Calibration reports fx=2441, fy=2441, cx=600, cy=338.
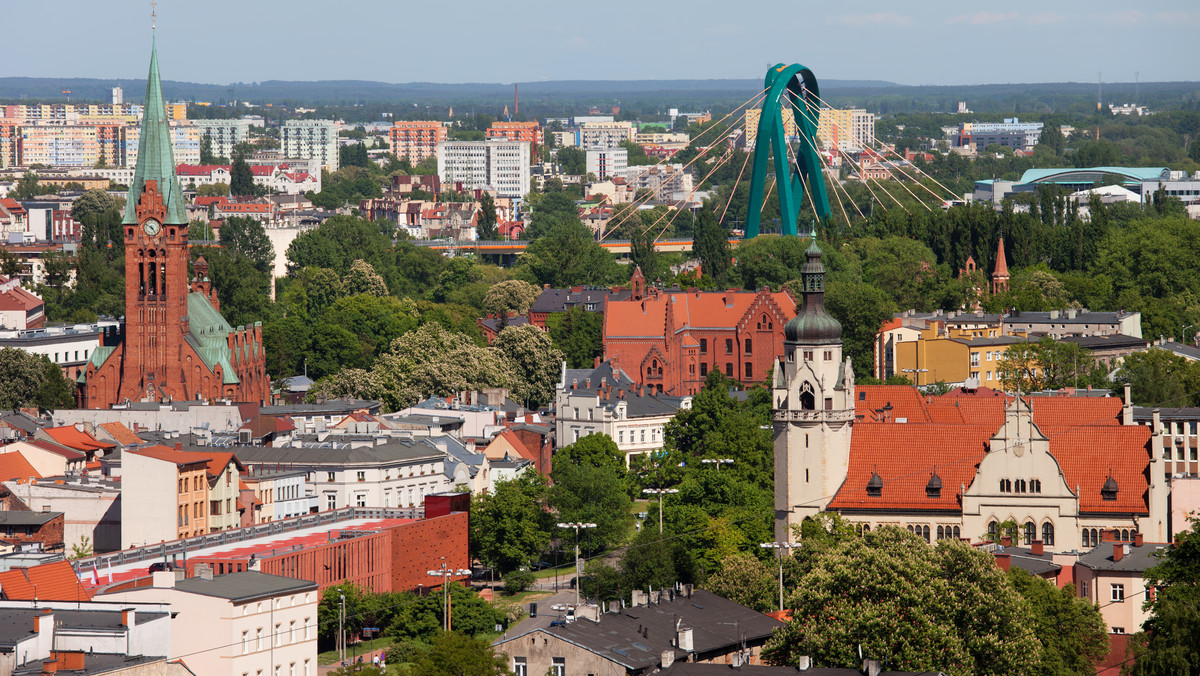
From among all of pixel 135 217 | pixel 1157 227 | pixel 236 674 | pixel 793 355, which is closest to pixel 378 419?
pixel 135 217

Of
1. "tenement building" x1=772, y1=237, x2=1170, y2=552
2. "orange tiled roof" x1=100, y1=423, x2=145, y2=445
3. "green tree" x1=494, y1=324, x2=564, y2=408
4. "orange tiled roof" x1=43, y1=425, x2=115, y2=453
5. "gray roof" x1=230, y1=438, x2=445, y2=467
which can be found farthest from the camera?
"green tree" x1=494, y1=324, x2=564, y2=408

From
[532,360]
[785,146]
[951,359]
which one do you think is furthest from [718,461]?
[785,146]

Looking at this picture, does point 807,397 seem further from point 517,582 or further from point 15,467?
point 15,467

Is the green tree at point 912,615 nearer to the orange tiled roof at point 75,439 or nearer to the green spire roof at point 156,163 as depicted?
the orange tiled roof at point 75,439

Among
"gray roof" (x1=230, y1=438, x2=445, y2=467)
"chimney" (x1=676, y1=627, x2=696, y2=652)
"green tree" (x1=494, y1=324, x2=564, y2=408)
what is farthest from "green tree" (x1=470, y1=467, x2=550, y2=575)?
"green tree" (x1=494, y1=324, x2=564, y2=408)

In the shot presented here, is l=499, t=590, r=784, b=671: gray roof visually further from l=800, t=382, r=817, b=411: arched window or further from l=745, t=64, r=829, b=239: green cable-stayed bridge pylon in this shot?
l=745, t=64, r=829, b=239: green cable-stayed bridge pylon

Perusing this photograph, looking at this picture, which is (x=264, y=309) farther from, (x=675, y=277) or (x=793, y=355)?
(x=793, y=355)

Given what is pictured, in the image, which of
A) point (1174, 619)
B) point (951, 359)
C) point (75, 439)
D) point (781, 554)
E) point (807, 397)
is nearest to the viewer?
point (1174, 619)
